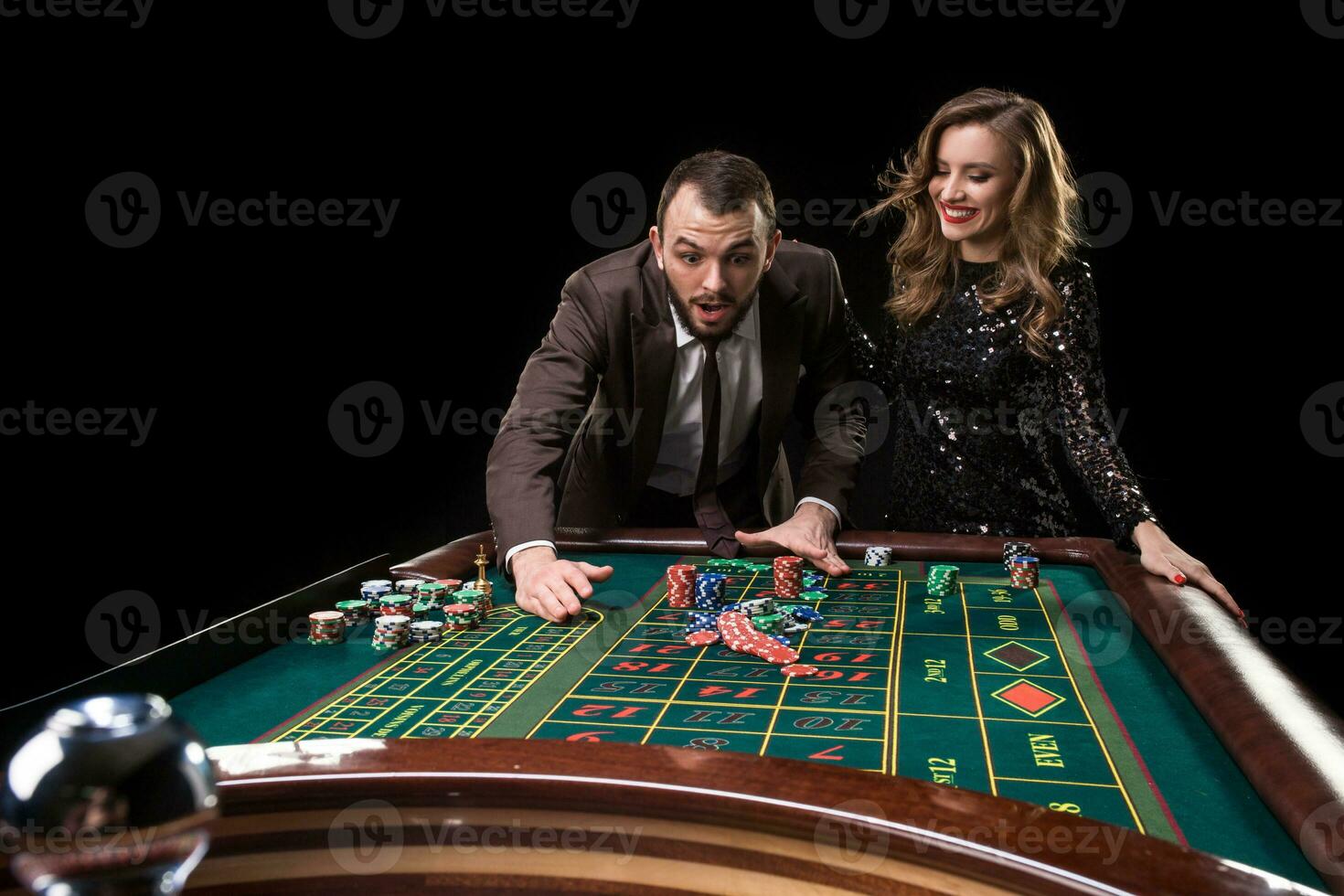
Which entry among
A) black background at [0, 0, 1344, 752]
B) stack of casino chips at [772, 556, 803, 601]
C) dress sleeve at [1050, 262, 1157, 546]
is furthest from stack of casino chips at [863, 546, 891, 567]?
black background at [0, 0, 1344, 752]

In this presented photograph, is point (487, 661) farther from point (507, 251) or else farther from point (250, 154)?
point (507, 251)

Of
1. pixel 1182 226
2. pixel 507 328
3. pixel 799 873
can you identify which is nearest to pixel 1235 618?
pixel 799 873

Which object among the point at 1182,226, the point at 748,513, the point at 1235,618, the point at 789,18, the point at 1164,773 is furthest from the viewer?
the point at 789,18

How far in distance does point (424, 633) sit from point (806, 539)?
1.26m

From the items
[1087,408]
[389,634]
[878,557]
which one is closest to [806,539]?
[878,557]

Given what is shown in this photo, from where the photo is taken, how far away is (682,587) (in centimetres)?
272

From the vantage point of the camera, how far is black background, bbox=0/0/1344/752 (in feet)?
14.0

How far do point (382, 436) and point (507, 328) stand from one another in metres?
1.11

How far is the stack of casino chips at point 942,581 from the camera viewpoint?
2.83 meters

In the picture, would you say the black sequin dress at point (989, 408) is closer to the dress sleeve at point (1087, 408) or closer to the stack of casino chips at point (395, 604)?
the dress sleeve at point (1087, 408)

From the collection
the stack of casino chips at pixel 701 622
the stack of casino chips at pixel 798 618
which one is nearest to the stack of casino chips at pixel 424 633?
the stack of casino chips at pixel 701 622

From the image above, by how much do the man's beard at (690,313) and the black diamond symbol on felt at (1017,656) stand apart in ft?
5.37

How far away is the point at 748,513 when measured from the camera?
4156 mm

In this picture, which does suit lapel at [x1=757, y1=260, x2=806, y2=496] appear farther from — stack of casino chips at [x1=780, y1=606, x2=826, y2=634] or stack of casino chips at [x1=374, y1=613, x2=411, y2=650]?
stack of casino chips at [x1=374, y1=613, x2=411, y2=650]
